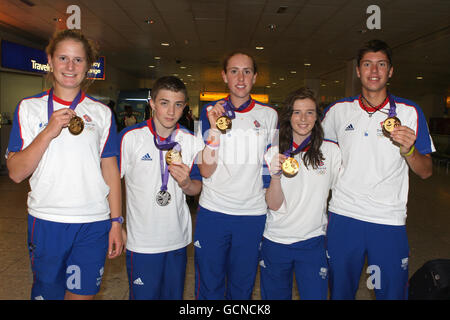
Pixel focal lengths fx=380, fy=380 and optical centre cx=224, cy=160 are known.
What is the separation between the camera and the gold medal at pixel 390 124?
2439 millimetres

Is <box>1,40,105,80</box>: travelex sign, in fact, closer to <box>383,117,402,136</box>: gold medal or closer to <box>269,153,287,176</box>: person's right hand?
<box>269,153,287,176</box>: person's right hand

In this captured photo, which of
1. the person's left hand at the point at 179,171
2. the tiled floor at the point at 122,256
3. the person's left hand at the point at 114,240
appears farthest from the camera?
the tiled floor at the point at 122,256

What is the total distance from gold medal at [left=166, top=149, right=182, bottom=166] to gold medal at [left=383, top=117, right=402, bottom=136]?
1349mm

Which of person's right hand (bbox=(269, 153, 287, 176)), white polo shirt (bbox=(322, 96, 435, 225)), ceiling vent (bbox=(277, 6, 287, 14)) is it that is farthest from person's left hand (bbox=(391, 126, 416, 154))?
ceiling vent (bbox=(277, 6, 287, 14))

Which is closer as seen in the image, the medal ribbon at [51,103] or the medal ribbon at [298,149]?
the medal ribbon at [51,103]

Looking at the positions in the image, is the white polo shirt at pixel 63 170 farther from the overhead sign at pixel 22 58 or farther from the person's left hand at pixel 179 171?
the overhead sign at pixel 22 58

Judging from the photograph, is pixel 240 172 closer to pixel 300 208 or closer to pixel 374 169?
pixel 300 208

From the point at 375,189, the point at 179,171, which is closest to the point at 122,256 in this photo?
the point at 179,171

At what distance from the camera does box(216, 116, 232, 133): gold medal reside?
2.54 metres

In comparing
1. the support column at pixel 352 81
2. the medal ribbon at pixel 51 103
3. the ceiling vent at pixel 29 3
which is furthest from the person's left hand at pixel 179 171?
the support column at pixel 352 81

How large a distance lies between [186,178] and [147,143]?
1.28 feet

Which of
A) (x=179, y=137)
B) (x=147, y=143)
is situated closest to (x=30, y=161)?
(x=147, y=143)

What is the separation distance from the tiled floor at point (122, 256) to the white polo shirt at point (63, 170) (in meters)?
1.70

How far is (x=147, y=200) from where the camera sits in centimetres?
254
